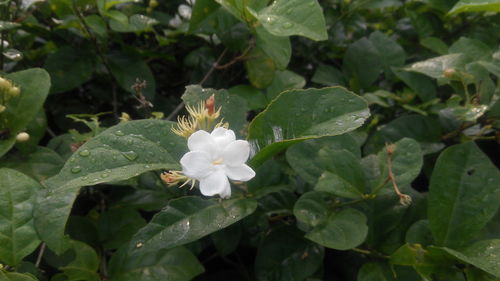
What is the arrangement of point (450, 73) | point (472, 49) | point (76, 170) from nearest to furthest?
1. point (76, 170)
2. point (450, 73)
3. point (472, 49)

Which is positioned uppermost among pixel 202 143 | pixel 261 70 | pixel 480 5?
pixel 480 5

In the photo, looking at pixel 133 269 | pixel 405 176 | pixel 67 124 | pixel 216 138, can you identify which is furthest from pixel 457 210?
pixel 67 124

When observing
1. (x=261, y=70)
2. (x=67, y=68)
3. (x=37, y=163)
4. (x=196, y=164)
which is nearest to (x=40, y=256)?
(x=37, y=163)

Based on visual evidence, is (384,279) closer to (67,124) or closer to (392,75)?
(392,75)

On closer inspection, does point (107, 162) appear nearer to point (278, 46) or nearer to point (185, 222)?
point (185, 222)

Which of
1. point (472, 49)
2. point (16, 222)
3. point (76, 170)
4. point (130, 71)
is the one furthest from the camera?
point (130, 71)

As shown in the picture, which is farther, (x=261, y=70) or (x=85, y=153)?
(x=261, y=70)

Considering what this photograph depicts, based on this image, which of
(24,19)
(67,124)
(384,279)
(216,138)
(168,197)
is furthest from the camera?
(67,124)
